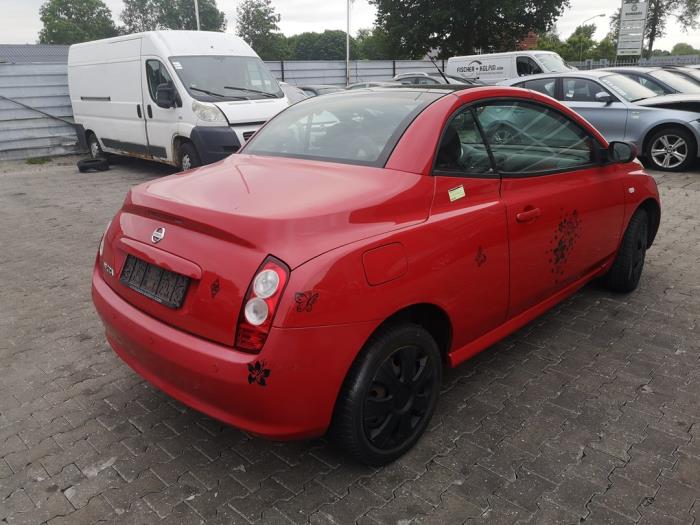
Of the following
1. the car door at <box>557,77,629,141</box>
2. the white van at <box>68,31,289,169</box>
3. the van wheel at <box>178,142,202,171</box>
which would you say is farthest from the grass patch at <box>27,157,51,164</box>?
the car door at <box>557,77,629,141</box>

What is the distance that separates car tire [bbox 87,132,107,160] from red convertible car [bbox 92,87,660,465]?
9937mm

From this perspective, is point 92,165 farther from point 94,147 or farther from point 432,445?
point 432,445

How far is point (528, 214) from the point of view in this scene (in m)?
3.10

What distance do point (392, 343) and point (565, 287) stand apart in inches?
68.6

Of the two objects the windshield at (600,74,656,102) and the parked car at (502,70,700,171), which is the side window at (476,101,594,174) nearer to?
the parked car at (502,70,700,171)

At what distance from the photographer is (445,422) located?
291cm

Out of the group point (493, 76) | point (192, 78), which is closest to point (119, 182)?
point (192, 78)

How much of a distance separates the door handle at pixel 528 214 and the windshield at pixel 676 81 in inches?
388

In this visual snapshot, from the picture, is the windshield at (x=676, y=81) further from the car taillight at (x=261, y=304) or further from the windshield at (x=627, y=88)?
the car taillight at (x=261, y=304)

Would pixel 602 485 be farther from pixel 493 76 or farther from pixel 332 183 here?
pixel 493 76

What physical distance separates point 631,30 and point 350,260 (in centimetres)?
3246

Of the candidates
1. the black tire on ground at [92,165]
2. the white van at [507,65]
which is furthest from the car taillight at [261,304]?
the white van at [507,65]

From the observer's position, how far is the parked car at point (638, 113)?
955 cm

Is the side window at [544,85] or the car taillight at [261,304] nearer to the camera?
the car taillight at [261,304]
